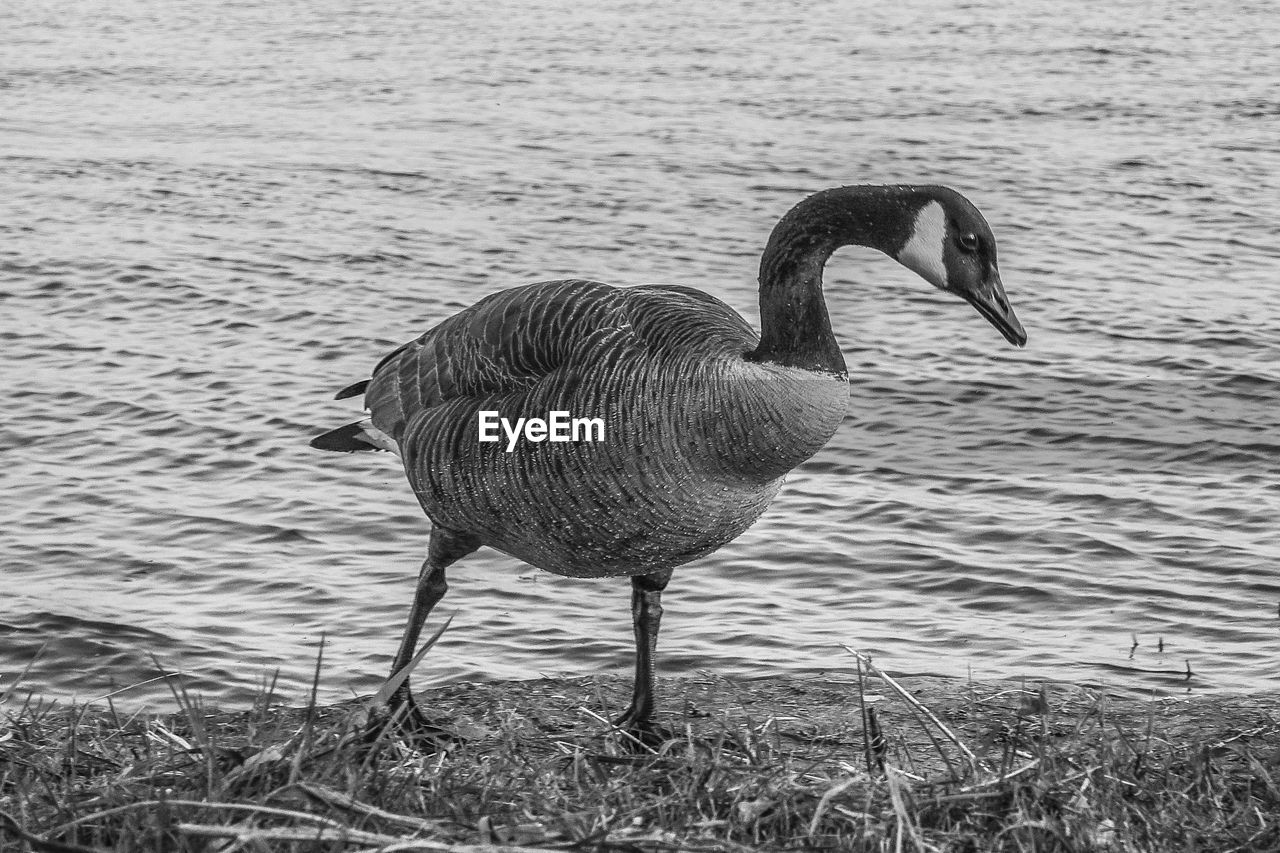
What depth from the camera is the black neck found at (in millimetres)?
5820

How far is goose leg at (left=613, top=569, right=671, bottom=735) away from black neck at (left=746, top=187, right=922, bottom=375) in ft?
3.70

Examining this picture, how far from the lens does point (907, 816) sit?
418 cm

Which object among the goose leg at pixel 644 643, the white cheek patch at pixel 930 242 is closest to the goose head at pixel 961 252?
the white cheek patch at pixel 930 242

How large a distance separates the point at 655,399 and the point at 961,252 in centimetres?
110

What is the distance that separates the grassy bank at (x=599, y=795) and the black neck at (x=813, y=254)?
130cm

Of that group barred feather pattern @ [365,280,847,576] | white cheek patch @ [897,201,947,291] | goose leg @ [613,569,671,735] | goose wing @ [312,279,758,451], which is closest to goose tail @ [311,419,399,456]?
goose wing @ [312,279,758,451]

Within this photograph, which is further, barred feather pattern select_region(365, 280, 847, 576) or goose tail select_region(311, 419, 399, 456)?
goose tail select_region(311, 419, 399, 456)

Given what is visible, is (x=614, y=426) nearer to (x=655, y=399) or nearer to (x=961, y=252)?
(x=655, y=399)

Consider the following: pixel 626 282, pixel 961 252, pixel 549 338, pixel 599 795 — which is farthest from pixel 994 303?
pixel 626 282

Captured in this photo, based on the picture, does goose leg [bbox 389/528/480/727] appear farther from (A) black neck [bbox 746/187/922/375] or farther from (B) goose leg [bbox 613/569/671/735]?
(A) black neck [bbox 746/187/922/375]

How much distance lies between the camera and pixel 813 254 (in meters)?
5.97

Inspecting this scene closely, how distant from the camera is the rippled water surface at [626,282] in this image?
807 centimetres

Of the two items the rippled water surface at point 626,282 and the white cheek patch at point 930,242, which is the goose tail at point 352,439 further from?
the white cheek patch at point 930,242

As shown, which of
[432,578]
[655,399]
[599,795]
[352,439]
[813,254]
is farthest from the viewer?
[352,439]
